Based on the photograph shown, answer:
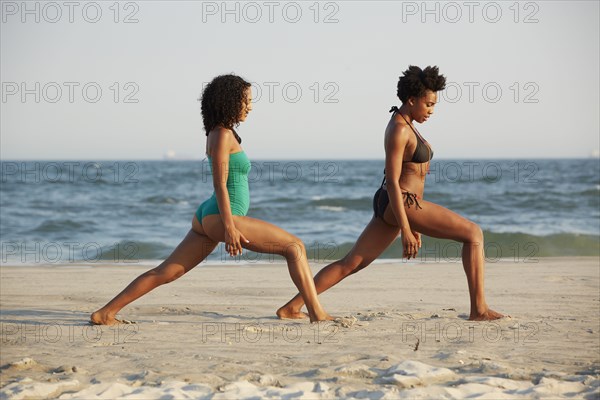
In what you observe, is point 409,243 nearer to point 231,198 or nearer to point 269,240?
point 269,240

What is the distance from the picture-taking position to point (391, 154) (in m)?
5.86

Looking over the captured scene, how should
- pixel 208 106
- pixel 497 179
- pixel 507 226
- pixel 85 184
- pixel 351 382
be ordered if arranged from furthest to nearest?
1. pixel 497 179
2. pixel 85 184
3. pixel 507 226
4. pixel 208 106
5. pixel 351 382

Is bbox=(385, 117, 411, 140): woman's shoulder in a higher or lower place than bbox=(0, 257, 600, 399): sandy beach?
higher

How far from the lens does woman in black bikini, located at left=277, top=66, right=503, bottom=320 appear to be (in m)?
5.84

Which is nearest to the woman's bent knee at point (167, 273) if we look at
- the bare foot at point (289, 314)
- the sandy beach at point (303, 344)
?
the sandy beach at point (303, 344)

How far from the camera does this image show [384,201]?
19.7 ft

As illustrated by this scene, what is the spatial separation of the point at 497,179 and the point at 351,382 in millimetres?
32048

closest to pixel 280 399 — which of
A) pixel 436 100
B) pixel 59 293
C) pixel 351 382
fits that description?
pixel 351 382

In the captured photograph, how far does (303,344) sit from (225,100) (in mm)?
1751

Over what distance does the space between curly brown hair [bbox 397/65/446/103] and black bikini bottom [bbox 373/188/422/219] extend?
698 mm

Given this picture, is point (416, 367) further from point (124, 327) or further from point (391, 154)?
point (124, 327)

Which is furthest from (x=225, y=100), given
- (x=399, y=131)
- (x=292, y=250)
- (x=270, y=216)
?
(x=270, y=216)

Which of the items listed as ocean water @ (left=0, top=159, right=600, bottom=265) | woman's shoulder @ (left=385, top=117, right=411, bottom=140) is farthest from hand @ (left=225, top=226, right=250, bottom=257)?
ocean water @ (left=0, top=159, right=600, bottom=265)

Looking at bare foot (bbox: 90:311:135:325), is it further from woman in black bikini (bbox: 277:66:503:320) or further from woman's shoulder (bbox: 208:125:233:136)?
woman in black bikini (bbox: 277:66:503:320)
